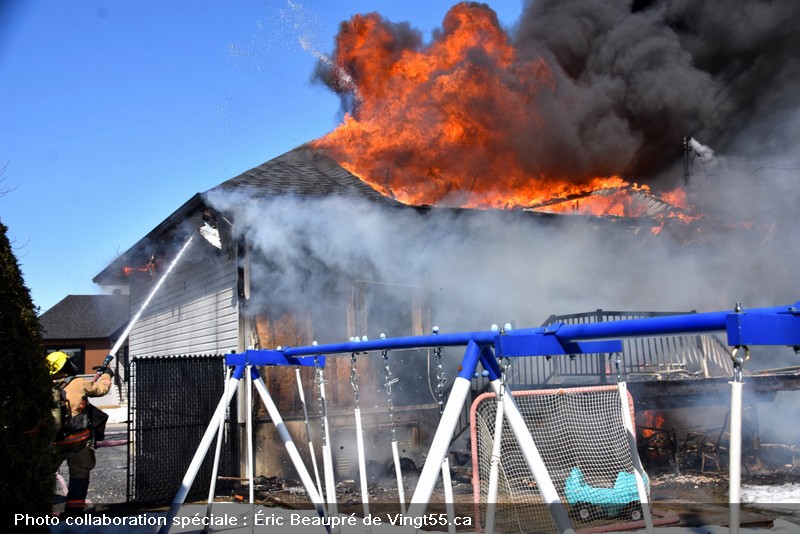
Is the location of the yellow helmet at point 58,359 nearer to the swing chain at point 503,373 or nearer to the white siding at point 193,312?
the white siding at point 193,312

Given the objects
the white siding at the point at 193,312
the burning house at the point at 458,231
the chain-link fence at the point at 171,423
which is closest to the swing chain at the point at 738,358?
the burning house at the point at 458,231

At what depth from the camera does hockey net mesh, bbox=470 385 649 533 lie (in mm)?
6434

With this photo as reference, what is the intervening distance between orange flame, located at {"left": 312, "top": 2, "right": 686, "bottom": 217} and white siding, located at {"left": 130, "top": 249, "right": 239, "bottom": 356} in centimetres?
398

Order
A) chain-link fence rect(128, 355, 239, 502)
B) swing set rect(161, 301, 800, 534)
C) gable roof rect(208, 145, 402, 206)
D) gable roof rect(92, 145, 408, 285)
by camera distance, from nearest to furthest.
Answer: swing set rect(161, 301, 800, 534)
chain-link fence rect(128, 355, 239, 502)
gable roof rect(92, 145, 408, 285)
gable roof rect(208, 145, 402, 206)

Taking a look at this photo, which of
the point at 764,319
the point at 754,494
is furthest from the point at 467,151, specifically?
the point at 764,319

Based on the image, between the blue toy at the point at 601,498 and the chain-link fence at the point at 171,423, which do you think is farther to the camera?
the chain-link fence at the point at 171,423

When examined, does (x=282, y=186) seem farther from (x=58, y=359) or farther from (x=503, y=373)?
(x=503, y=373)

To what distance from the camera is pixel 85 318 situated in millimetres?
40219

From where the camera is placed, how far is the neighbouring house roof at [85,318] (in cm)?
3772

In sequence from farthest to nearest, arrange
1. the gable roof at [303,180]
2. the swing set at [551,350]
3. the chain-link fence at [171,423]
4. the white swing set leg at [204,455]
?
the gable roof at [303,180], the chain-link fence at [171,423], the white swing set leg at [204,455], the swing set at [551,350]

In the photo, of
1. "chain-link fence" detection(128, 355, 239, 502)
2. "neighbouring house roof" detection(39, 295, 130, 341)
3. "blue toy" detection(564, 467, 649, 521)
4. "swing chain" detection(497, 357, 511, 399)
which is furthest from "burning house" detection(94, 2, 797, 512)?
"neighbouring house roof" detection(39, 295, 130, 341)

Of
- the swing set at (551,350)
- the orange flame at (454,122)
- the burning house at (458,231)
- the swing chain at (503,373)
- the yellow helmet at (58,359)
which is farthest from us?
the orange flame at (454,122)

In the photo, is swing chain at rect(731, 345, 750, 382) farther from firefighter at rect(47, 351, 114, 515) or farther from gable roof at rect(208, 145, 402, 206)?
gable roof at rect(208, 145, 402, 206)

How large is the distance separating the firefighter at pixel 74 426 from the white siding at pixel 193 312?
3.41 m
